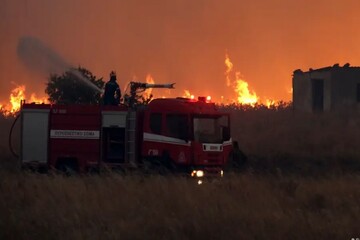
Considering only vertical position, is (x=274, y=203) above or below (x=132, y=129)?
below

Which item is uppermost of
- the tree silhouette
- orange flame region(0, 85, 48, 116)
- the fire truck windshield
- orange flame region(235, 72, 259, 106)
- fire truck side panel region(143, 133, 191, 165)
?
orange flame region(235, 72, 259, 106)

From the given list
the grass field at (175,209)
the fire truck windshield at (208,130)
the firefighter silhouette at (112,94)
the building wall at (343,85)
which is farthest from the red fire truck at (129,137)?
the building wall at (343,85)

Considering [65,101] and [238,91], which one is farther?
[238,91]

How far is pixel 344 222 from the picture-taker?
10969 millimetres

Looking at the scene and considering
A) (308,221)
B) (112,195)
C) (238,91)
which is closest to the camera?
(308,221)

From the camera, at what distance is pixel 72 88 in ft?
123

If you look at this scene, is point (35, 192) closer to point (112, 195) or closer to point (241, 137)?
point (112, 195)

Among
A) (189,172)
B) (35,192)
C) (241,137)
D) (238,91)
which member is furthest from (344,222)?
(238,91)

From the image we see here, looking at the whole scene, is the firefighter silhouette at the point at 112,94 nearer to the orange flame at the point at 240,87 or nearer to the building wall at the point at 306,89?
the building wall at the point at 306,89

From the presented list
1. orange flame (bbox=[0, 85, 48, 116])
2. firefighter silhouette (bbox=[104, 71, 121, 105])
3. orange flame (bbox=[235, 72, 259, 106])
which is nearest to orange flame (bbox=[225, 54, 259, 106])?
orange flame (bbox=[235, 72, 259, 106])

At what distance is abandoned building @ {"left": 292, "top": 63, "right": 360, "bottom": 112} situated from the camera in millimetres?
43625

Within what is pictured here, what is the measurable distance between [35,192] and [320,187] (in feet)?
22.3

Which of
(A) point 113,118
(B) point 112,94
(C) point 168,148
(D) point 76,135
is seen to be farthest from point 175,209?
(B) point 112,94

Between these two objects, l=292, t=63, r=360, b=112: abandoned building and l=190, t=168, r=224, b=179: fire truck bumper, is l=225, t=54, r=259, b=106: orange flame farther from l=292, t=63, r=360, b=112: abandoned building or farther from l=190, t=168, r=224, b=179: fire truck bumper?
l=190, t=168, r=224, b=179: fire truck bumper
